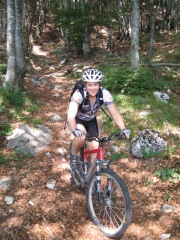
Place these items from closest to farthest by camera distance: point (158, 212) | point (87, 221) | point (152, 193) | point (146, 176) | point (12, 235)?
point (12, 235)
point (87, 221)
point (158, 212)
point (152, 193)
point (146, 176)

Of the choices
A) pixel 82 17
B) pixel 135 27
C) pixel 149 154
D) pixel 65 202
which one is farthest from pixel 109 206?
pixel 82 17

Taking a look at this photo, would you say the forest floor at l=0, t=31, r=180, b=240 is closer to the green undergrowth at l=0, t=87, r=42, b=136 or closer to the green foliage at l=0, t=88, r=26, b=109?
the green undergrowth at l=0, t=87, r=42, b=136

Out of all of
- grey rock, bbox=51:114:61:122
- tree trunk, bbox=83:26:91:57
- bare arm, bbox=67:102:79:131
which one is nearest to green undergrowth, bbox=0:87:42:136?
grey rock, bbox=51:114:61:122

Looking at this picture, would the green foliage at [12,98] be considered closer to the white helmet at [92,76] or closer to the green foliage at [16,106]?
the green foliage at [16,106]

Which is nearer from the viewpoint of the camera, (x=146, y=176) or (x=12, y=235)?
(x=12, y=235)

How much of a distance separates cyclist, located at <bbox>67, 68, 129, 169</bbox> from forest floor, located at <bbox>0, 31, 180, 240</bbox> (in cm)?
86

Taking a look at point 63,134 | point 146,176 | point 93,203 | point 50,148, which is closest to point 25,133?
point 50,148

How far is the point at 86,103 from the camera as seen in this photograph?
15.2 ft

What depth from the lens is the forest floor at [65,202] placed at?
417cm

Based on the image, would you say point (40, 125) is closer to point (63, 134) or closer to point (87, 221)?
point (63, 134)

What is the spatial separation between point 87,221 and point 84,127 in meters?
1.82

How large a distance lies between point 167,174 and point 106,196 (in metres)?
2.13

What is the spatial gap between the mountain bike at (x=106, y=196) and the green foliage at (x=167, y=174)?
170cm

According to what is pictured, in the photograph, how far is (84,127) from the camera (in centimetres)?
491
